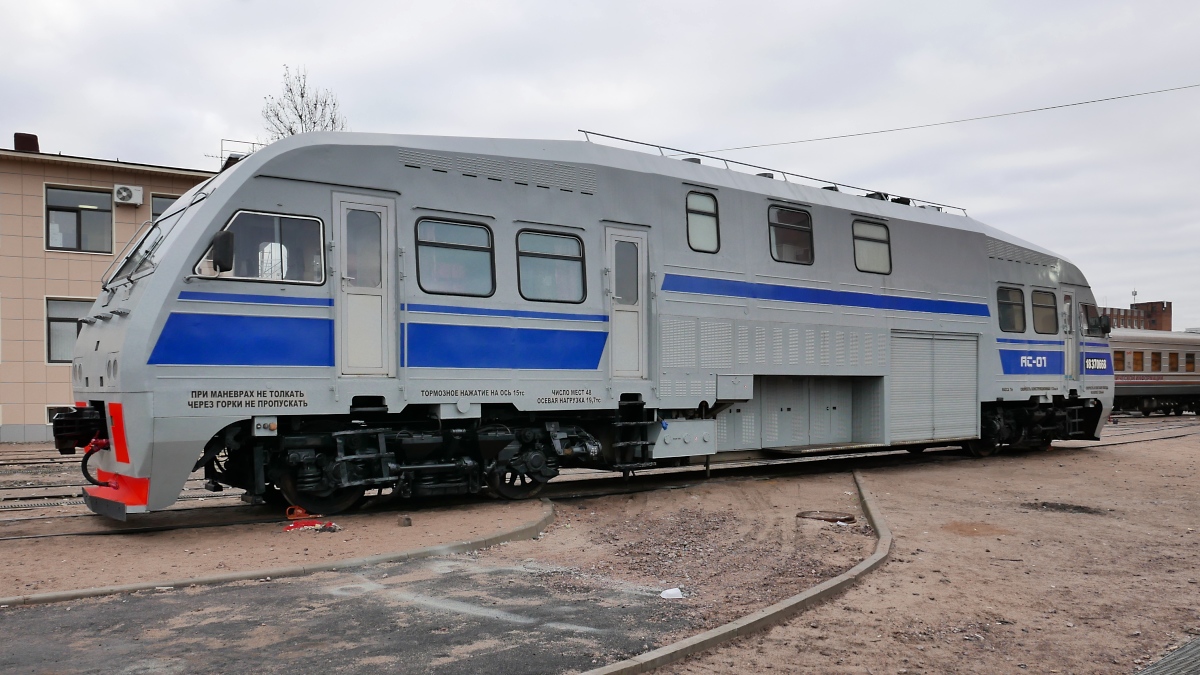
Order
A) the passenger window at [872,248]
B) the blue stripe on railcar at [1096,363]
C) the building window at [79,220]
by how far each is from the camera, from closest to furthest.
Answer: the passenger window at [872,248] → the blue stripe on railcar at [1096,363] → the building window at [79,220]

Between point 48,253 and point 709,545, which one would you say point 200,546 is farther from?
point 48,253

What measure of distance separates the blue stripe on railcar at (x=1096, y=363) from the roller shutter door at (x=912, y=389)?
5.40 metres

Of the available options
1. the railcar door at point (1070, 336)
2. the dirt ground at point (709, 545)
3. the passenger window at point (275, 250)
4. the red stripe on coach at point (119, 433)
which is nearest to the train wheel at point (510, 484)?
the dirt ground at point (709, 545)

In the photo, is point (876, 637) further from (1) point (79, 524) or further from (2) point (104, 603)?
(1) point (79, 524)

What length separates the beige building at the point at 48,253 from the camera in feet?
75.2

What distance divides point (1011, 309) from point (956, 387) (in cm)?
243

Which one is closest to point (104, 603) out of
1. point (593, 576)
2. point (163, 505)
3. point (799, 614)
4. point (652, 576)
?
point (163, 505)

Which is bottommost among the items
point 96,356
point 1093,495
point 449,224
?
point 1093,495

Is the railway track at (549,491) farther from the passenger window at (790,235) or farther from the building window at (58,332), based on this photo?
the building window at (58,332)

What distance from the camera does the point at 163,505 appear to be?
346 inches

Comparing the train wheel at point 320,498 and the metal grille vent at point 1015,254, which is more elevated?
the metal grille vent at point 1015,254

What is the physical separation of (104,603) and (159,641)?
1.23 m

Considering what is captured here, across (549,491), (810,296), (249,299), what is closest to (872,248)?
(810,296)

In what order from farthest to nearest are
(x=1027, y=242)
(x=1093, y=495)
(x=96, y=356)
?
(x=1027, y=242) → (x=1093, y=495) → (x=96, y=356)
